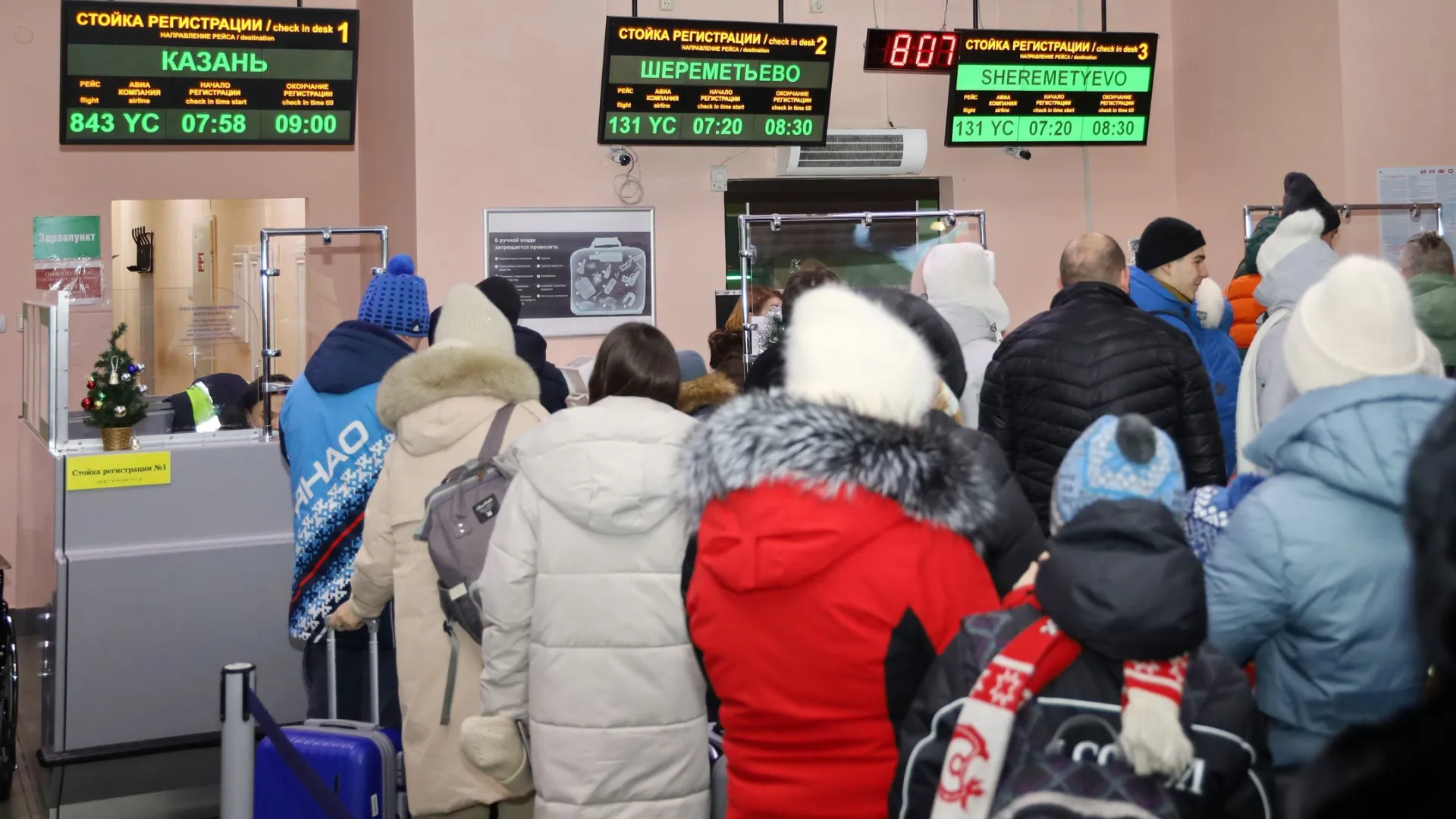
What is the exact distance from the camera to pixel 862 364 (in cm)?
189

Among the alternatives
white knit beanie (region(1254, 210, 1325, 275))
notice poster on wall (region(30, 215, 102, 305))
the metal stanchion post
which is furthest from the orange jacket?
notice poster on wall (region(30, 215, 102, 305))

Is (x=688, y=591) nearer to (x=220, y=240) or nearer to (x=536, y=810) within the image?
(x=536, y=810)

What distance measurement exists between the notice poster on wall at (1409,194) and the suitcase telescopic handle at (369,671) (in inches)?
239

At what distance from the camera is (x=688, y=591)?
2.09 metres

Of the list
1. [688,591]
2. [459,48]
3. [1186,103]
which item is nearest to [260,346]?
[459,48]

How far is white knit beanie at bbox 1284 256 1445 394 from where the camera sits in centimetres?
203

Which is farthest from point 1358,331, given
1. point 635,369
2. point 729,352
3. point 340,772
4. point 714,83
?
point 714,83

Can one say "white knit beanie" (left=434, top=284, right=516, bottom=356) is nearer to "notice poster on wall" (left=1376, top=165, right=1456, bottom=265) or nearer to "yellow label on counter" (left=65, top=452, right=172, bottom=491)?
"yellow label on counter" (left=65, top=452, right=172, bottom=491)

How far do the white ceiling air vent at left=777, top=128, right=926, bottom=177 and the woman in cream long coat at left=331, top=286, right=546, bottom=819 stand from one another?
5193 mm

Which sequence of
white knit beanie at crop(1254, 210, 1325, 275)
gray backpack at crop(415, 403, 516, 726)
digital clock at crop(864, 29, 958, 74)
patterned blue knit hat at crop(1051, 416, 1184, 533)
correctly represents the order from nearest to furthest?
1. patterned blue knit hat at crop(1051, 416, 1184, 533)
2. gray backpack at crop(415, 403, 516, 726)
3. white knit beanie at crop(1254, 210, 1325, 275)
4. digital clock at crop(864, 29, 958, 74)

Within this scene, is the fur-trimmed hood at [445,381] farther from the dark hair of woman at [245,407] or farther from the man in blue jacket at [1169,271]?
the dark hair of woman at [245,407]

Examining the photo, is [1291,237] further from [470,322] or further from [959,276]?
[470,322]

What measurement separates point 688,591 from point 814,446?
15.8 inches

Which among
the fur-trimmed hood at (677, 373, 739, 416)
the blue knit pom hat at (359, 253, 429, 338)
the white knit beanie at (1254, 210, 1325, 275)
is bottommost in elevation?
the fur-trimmed hood at (677, 373, 739, 416)
